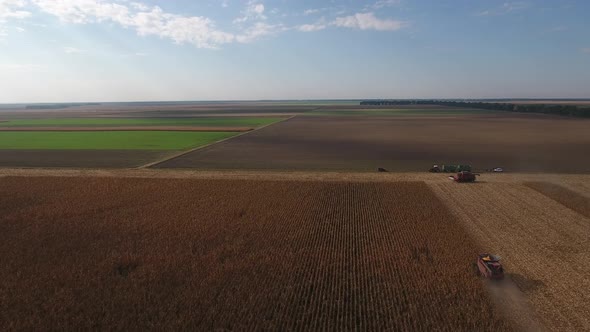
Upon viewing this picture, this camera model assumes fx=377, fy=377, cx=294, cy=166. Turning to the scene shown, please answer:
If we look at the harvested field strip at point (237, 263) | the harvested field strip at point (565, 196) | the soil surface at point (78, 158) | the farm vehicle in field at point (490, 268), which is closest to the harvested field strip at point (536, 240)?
the harvested field strip at point (565, 196)

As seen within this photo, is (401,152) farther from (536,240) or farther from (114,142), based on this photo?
(114,142)

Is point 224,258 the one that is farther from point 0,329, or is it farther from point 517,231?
point 517,231

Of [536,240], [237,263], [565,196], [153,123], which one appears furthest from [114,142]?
[565,196]

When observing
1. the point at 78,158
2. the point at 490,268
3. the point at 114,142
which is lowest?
the point at 490,268

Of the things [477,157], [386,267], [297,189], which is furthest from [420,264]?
[477,157]

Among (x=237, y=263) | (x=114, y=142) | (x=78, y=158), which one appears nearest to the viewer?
(x=237, y=263)
